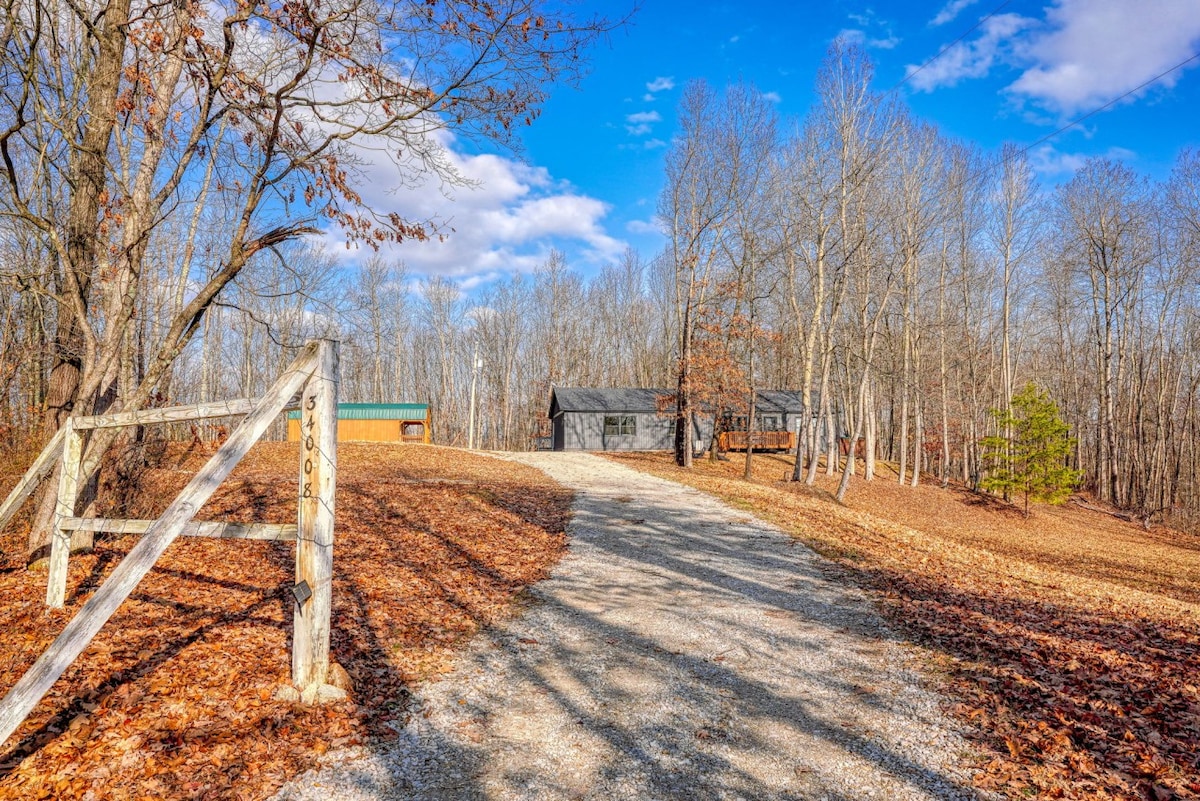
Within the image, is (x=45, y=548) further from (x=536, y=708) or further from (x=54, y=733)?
(x=536, y=708)

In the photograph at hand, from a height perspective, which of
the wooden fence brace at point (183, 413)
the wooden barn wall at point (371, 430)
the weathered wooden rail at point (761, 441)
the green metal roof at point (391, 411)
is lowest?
the weathered wooden rail at point (761, 441)

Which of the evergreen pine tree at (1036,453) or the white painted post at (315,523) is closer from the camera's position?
the white painted post at (315,523)

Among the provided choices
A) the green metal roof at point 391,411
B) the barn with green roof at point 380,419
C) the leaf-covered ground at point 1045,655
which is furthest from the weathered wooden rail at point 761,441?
the leaf-covered ground at point 1045,655

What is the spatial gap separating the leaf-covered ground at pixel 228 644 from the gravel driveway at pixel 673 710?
340 millimetres

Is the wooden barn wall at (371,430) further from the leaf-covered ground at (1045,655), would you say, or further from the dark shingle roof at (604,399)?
the leaf-covered ground at (1045,655)

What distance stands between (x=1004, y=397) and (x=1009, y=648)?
26747 millimetres

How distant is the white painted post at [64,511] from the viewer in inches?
181

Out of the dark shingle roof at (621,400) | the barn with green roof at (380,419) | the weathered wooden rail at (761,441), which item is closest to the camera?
the barn with green roof at (380,419)

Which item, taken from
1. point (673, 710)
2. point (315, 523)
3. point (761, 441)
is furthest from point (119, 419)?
point (761, 441)

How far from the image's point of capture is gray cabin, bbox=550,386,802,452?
105 feet

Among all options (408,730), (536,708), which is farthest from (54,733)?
(536,708)

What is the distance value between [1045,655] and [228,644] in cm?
624

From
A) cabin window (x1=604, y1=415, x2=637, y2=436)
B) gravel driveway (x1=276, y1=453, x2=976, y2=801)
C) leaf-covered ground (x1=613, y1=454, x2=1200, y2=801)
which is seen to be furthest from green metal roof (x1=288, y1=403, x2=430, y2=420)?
gravel driveway (x1=276, y1=453, x2=976, y2=801)

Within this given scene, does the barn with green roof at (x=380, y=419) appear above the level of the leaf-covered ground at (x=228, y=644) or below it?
above
